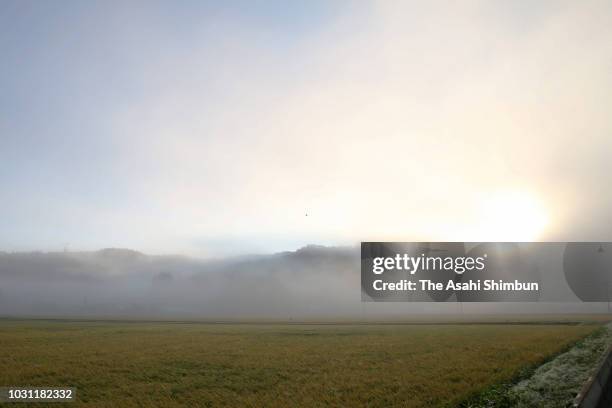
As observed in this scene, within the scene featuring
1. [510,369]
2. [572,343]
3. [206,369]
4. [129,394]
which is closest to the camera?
[129,394]

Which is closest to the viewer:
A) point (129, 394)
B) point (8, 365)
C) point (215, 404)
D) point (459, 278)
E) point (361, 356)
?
point (215, 404)

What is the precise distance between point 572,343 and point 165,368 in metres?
41.9

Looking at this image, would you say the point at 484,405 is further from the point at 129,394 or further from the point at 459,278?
the point at 459,278

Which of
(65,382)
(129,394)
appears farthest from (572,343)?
(65,382)

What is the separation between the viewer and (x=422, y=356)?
4244 cm

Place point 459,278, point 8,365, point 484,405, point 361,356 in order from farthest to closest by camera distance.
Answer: point 459,278 < point 361,356 < point 8,365 < point 484,405

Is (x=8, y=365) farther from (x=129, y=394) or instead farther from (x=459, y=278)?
(x=459, y=278)

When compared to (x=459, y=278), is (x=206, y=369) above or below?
below

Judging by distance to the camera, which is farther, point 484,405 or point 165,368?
point 165,368

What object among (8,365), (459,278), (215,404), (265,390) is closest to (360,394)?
(265,390)

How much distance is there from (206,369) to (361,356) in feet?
50.3

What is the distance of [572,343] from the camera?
158 feet

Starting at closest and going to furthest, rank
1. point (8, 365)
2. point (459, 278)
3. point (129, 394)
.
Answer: point (129, 394) < point (8, 365) < point (459, 278)

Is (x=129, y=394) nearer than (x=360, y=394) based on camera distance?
No
